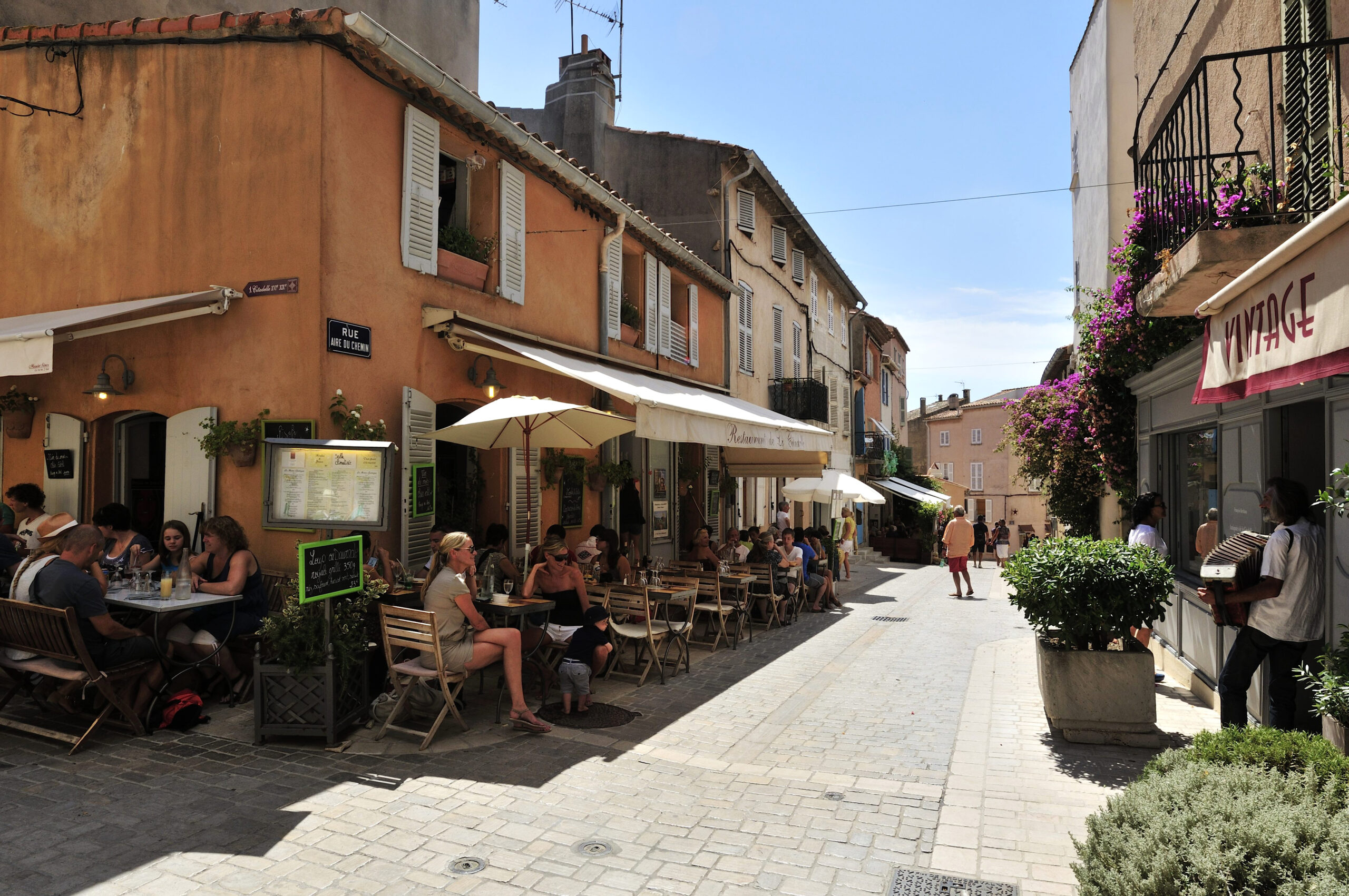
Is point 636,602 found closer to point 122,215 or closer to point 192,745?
point 192,745

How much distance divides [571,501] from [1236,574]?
24.8 ft

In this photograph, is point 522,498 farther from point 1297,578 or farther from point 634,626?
point 1297,578

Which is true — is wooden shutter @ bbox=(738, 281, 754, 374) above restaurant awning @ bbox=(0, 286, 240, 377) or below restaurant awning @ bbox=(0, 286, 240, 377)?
above

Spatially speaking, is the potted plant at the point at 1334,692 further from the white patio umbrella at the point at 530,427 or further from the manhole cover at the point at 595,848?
the white patio umbrella at the point at 530,427

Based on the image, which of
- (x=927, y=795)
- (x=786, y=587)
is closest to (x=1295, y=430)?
(x=927, y=795)

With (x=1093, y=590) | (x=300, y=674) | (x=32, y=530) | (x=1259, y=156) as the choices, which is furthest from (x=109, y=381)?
(x=1259, y=156)

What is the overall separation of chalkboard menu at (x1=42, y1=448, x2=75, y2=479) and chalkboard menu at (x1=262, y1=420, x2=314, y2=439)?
8.53ft

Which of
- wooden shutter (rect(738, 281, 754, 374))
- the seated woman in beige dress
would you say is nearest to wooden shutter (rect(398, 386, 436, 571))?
the seated woman in beige dress

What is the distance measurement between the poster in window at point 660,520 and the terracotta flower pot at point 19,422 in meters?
8.07

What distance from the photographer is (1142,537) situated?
728 cm

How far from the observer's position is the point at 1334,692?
3.71 metres

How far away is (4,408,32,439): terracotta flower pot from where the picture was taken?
8.25 metres

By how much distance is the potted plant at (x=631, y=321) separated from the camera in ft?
41.7

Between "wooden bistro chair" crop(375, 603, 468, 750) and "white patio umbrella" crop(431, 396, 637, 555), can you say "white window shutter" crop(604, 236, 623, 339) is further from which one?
"wooden bistro chair" crop(375, 603, 468, 750)
